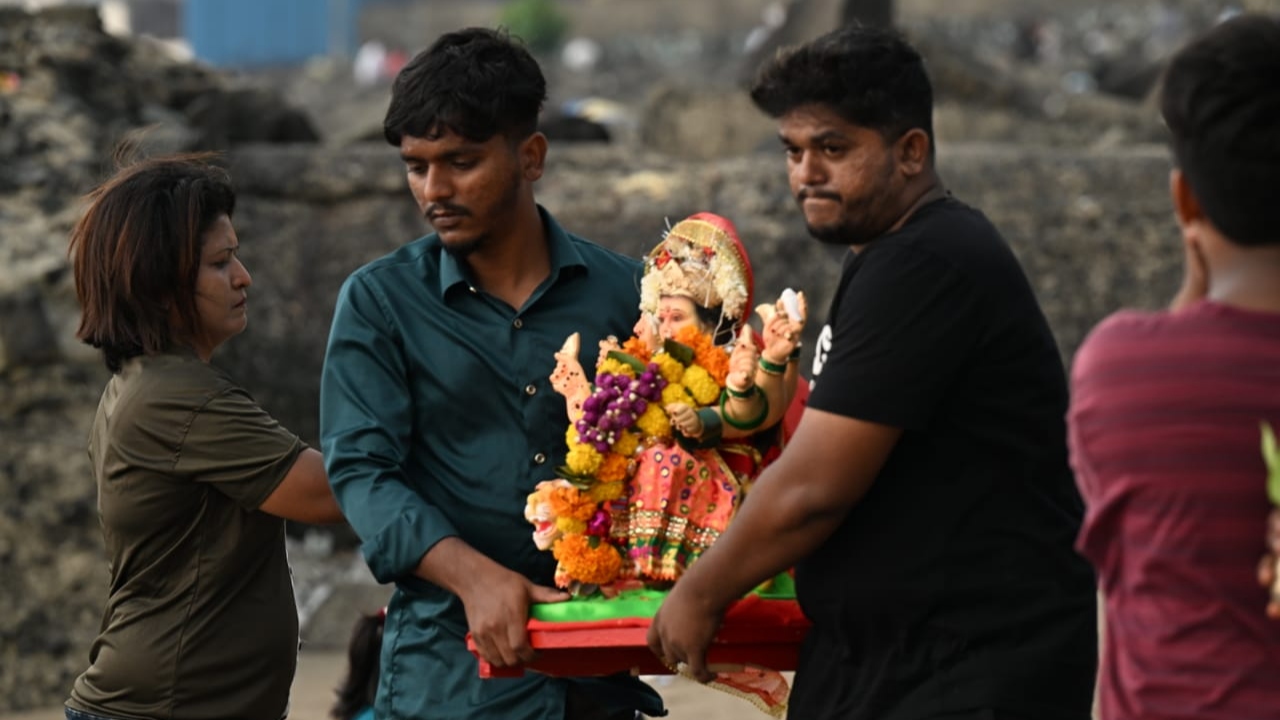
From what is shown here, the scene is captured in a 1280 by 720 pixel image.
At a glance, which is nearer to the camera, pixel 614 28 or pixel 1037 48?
pixel 1037 48

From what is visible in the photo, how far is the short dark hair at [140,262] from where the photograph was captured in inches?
164

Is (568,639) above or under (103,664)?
above

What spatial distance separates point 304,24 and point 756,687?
29.7m

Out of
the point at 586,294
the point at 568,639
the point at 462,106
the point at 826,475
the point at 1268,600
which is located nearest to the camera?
the point at 1268,600

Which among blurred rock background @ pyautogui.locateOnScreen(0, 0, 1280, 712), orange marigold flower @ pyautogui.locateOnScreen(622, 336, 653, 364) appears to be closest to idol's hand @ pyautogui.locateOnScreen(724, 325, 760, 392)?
orange marigold flower @ pyautogui.locateOnScreen(622, 336, 653, 364)

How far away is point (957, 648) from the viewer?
3262 millimetres

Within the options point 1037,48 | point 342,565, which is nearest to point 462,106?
point 342,565

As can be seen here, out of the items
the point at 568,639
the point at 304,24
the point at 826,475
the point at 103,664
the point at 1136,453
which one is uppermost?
the point at 1136,453

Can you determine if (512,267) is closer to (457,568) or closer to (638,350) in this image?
(638,350)

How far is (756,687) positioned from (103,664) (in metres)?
Answer: 1.45

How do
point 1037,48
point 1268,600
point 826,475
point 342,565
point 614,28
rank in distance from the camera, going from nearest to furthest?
1. point 1268,600
2. point 826,475
3. point 342,565
4. point 1037,48
5. point 614,28

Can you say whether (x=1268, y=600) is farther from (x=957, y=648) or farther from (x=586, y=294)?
(x=586, y=294)

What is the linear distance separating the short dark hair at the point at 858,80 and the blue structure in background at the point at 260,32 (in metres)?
27.6

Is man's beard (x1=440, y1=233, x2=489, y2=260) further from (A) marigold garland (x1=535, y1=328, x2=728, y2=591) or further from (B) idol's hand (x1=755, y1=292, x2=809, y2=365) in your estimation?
(B) idol's hand (x1=755, y1=292, x2=809, y2=365)
